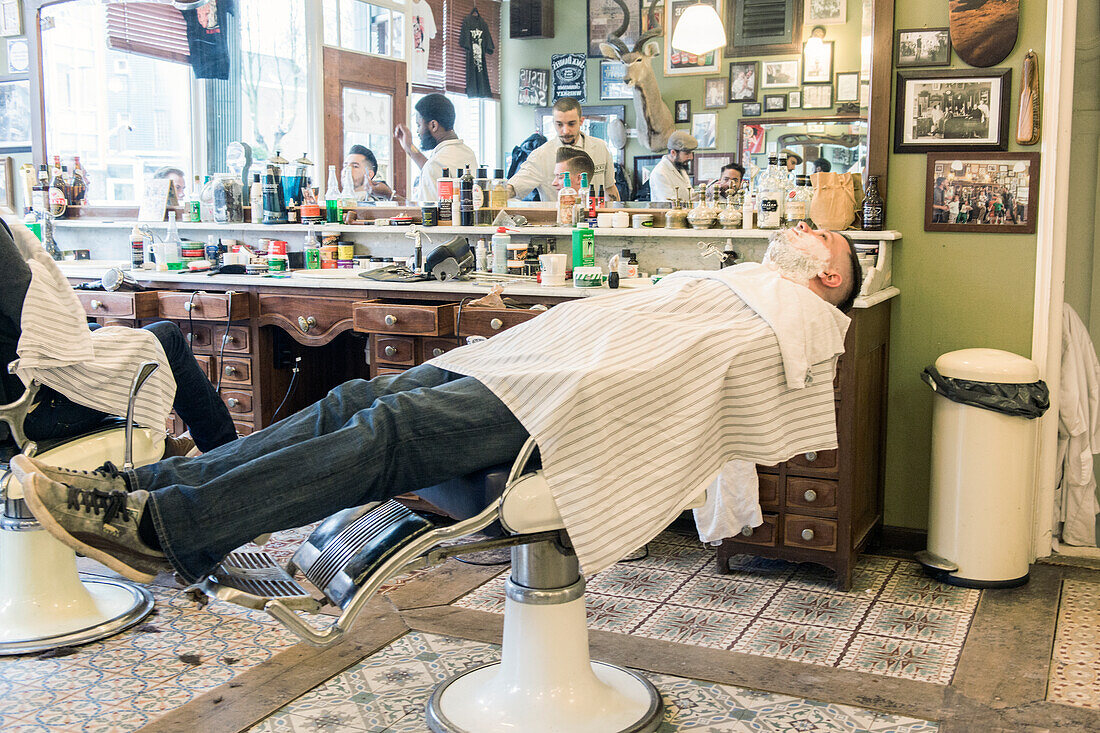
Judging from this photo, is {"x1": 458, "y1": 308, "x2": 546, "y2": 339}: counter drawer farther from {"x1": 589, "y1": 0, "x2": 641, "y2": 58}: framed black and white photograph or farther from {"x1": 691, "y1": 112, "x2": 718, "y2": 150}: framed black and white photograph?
{"x1": 589, "y1": 0, "x2": 641, "y2": 58}: framed black and white photograph

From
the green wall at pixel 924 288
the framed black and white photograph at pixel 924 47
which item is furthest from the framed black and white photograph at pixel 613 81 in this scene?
the framed black and white photograph at pixel 924 47

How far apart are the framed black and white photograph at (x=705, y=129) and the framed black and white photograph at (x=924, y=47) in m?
0.59

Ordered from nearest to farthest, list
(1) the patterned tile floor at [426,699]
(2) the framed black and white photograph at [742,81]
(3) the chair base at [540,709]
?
(3) the chair base at [540,709], (1) the patterned tile floor at [426,699], (2) the framed black and white photograph at [742,81]

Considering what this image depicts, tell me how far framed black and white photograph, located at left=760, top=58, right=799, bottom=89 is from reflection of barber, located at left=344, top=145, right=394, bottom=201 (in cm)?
149

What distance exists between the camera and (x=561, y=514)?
1705 mm

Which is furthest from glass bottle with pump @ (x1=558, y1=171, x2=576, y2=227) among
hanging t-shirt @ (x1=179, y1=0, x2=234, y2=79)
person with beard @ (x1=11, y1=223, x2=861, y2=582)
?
hanging t-shirt @ (x1=179, y1=0, x2=234, y2=79)

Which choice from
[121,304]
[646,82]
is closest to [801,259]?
[646,82]

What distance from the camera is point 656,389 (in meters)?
1.81

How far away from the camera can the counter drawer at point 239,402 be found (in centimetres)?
358

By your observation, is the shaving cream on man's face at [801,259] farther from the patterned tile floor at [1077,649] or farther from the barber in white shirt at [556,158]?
the barber in white shirt at [556,158]

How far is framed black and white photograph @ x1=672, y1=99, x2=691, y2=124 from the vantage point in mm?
3387

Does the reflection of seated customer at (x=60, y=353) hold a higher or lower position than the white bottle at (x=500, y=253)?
lower

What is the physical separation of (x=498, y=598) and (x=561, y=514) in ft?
3.87

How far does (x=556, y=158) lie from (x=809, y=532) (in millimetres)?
1557
